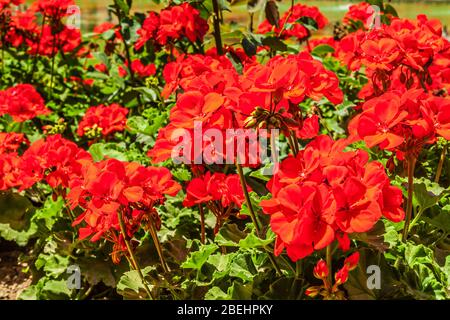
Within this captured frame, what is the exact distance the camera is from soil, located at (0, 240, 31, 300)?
2951mm

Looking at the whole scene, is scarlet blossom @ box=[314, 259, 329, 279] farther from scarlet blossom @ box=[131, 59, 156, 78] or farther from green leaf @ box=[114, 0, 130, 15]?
scarlet blossom @ box=[131, 59, 156, 78]

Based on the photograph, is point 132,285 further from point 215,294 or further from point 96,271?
point 96,271

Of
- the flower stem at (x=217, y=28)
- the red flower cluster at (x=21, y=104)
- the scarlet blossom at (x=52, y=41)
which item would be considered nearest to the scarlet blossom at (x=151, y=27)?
the flower stem at (x=217, y=28)

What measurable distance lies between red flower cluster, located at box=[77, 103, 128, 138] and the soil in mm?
771

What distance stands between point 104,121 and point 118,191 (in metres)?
1.66

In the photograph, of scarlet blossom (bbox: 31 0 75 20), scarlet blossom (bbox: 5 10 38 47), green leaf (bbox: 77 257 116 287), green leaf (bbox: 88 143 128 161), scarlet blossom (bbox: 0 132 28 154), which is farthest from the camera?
scarlet blossom (bbox: 5 10 38 47)

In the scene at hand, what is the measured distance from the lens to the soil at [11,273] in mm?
2951

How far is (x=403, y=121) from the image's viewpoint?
149 centimetres

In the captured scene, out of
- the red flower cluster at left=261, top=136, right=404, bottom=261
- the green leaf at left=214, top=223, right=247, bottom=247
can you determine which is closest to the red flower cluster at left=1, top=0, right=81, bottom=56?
the green leaf at left=214, top=223, right=247, bottom=247

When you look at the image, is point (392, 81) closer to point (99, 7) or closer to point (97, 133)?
point (97, 133)

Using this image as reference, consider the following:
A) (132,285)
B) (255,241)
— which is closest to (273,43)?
(132,285)

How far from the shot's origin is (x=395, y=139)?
1.49 metres

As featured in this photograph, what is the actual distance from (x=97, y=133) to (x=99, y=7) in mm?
13467
